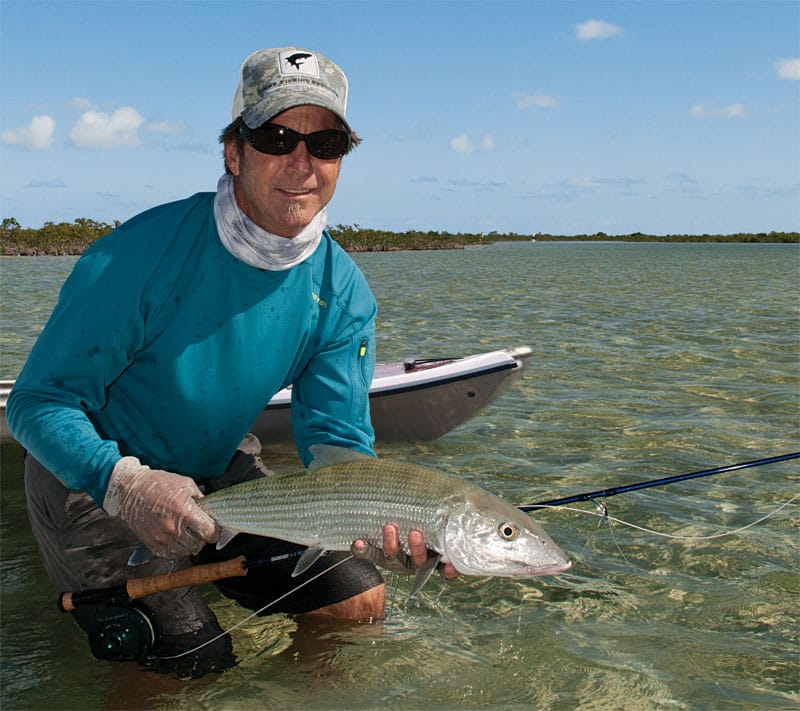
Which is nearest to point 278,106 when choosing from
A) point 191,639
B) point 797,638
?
point 191,639

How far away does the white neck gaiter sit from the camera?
372 centimetres

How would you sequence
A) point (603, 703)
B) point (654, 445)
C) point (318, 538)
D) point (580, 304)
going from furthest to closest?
point (580, 304) → point (654, 445) → point (603, 703) → point (318, 538)

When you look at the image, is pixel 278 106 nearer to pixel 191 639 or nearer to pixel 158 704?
pixel 191 639

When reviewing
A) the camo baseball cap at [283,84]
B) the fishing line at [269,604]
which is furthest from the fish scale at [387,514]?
the camo baseball cap at [283,84]

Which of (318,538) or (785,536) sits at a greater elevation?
(318,538)

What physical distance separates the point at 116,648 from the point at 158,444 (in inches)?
35.4

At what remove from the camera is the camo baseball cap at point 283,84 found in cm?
356

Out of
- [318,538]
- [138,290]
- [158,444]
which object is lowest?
[318,538]

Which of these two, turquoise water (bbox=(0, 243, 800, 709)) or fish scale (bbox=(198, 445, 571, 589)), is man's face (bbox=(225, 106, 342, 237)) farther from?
turquoise water (bbox=(0, 243, 800, 709))

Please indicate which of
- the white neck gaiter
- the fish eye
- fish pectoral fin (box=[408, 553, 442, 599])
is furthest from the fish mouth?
the white neck gaiter

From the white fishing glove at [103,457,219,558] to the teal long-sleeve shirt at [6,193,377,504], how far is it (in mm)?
90

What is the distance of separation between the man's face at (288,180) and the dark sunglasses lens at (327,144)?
3 centimetres

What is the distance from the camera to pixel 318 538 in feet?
11.3

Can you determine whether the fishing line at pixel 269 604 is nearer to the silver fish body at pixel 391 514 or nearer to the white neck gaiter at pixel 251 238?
the silver fish body at pixel 391 514
